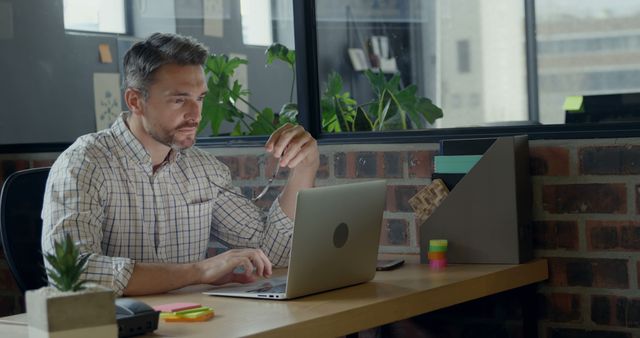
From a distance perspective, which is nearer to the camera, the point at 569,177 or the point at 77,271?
the point at 77,271

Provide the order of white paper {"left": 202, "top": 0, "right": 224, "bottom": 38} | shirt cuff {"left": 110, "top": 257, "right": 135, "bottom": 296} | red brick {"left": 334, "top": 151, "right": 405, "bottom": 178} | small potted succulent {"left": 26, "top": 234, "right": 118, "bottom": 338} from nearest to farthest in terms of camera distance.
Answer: small potted succulent {"left": 26, "top": 234, "right": 118, "bottom": 338}, shirt cuff {"left": 110, "top": 257, "right": 135, "bottom": 296}, red brick {"left": 334, "top": 151, "right": 405, "bottom": 178}, white paper {"left": 202, "top": 0, "right": 224, "bottom": 38}

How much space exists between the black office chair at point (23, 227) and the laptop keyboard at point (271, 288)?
24.9 inches

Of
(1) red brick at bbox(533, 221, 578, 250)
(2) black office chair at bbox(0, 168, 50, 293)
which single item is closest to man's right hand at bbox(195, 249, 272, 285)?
(2) black office chair at bbox(0, 168, 50, 293)

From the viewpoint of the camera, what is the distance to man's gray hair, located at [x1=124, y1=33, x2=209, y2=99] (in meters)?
2.52

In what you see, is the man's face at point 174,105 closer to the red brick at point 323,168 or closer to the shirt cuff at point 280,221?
the shirt cuff at point 280,221

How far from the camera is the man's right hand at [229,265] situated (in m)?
2.17

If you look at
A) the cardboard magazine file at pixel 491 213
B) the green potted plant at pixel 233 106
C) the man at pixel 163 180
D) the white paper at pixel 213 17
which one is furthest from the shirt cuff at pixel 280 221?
the white paper at pixel 213 17

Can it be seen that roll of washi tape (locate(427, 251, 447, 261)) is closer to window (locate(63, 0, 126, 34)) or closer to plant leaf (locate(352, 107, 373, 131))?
plant leaf (locate(352, 107, 373, 131))

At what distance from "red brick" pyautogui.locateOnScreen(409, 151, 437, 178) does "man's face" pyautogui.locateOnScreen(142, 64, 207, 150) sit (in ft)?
1.95

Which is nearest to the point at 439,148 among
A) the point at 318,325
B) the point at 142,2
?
the point at 318,325

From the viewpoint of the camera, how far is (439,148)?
2.63 m

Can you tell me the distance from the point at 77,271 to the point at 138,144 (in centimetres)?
105

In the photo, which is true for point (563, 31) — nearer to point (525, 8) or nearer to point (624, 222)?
point (525, 8)

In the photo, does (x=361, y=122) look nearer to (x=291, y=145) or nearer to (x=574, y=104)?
(x=291, y=145)
